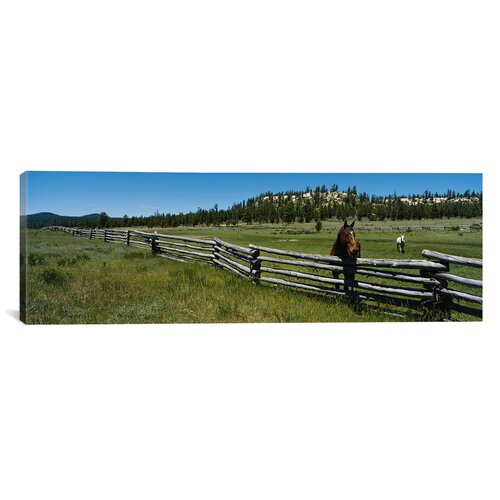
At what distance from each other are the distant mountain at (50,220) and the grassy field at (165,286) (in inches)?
5.7

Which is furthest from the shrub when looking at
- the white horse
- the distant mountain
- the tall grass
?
the white horse

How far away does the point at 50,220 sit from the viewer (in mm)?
8203

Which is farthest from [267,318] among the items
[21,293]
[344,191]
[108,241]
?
[21,293]

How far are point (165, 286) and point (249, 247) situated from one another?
173 centimetres

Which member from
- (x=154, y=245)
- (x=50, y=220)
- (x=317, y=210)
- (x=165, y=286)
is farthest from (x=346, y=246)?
(x=50, y=220)

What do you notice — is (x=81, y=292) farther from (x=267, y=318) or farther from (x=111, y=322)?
(x=267, y=318)

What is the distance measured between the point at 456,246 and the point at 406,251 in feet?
2.61

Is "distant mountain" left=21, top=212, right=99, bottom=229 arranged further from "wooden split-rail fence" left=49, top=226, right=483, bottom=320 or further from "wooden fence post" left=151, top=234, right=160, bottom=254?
"wooden fence post" left=151, top=234, right=160, bottom=254

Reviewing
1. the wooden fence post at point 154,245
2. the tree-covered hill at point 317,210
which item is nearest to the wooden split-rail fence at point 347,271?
the wooden fence post at point 154,245

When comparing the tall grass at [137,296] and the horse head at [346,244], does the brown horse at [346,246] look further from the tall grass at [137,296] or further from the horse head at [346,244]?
the tall grass at [137,296]

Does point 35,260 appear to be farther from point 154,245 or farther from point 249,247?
point 249,247

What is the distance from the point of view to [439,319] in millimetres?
8000

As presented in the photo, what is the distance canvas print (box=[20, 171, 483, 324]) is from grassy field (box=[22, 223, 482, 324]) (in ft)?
0.07

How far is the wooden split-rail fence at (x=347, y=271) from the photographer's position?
8.00 m
